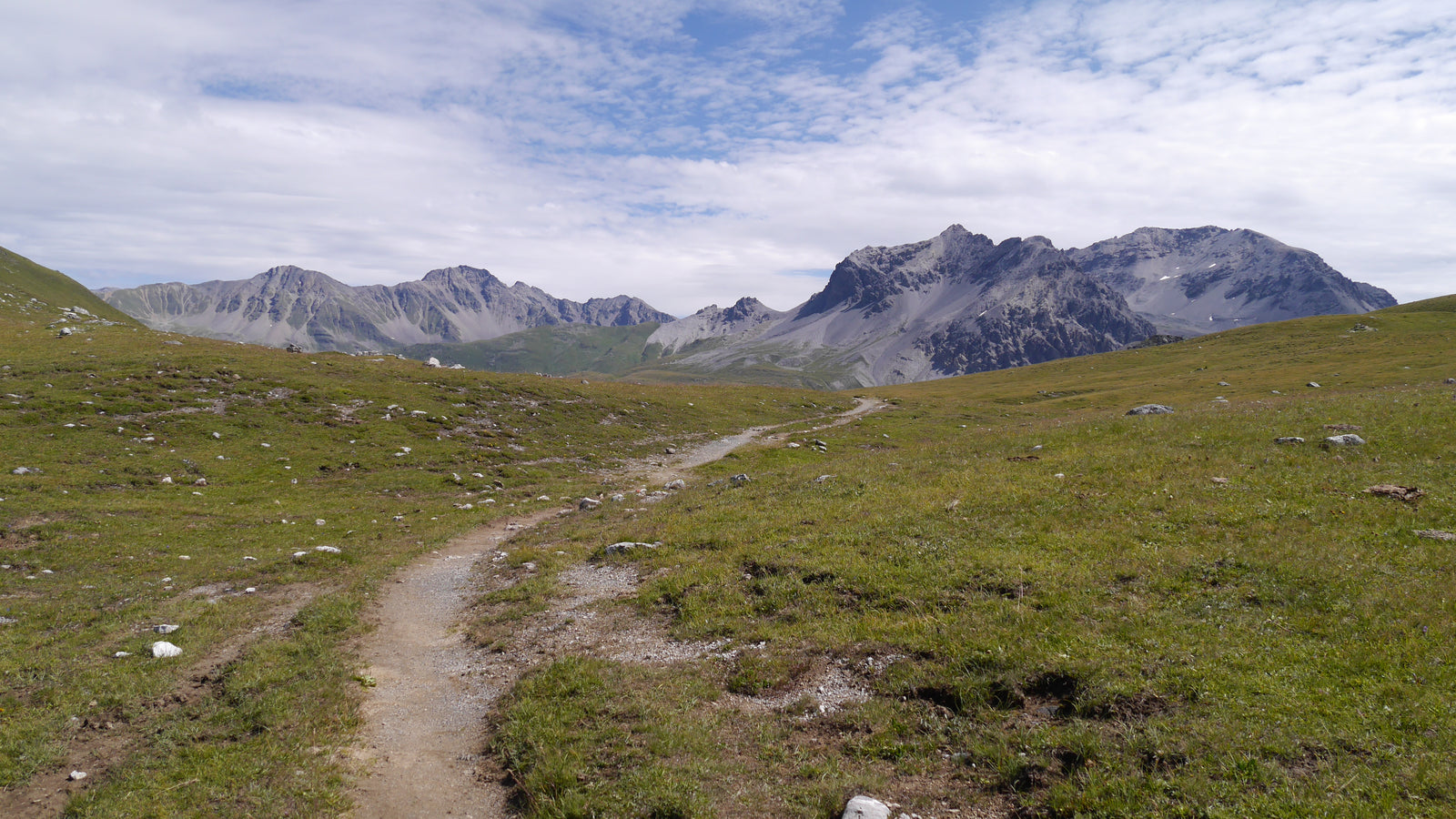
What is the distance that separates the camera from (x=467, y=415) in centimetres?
5066

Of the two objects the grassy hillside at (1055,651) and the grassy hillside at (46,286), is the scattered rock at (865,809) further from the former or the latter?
the grassy hillside at (46,286)

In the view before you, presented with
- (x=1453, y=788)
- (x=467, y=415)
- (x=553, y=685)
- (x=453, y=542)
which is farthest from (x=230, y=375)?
(x=1453, y=788)

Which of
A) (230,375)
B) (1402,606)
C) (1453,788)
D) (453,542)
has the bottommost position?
(453,542)

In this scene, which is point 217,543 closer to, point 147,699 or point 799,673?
point 147,699


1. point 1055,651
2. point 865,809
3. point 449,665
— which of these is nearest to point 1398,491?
point 1055,651

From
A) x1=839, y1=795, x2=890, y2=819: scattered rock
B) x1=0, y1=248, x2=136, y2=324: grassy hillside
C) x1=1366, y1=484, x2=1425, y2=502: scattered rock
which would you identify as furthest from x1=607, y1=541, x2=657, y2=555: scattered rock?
x1=0, y1=248, x2=136, y2=324: grassy hillside

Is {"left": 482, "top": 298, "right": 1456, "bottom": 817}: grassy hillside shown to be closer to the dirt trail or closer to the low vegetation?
the low vegetation

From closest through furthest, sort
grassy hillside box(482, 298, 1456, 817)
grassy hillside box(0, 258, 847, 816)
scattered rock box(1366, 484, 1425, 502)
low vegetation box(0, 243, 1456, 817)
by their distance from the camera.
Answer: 1. grassy hillside box(482, 298, 1456, 817)
2. low vegetation box(0, 243, 1456, 817)
3. grassy hillside box(0, 258, 847, 816)
4. scattered rock box(1366, 484, 1425, 502)

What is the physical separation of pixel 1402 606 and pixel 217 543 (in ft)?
115

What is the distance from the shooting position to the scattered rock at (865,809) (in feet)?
27.8

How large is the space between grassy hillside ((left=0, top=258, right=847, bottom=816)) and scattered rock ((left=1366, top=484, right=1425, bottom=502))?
26.0 meters

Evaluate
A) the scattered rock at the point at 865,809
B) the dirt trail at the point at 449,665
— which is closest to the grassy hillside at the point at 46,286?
the dirt trail at the point at 449,665

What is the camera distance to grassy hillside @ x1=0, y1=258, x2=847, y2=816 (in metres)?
11.4

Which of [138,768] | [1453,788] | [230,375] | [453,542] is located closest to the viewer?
[1453,788]
